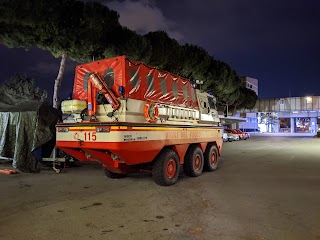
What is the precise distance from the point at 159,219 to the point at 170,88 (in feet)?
16.5

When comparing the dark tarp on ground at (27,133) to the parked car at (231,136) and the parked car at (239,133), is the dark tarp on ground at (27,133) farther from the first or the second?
the parked car at (239,133)

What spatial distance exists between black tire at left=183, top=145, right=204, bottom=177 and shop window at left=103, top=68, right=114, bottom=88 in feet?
11.8

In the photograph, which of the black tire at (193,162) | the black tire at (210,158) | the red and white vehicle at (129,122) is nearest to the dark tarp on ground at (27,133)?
the red and white vehicle at (129,122)

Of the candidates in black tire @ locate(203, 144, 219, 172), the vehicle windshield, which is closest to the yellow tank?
black tire @ locate(203, 144, 219, 172)

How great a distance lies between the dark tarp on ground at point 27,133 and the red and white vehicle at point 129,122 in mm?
2045

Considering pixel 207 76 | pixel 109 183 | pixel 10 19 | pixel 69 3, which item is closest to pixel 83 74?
pixel 109 183

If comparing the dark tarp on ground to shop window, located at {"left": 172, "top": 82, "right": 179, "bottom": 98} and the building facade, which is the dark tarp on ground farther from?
the building facade

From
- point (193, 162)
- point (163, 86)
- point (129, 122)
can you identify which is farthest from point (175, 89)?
point (129, 122)

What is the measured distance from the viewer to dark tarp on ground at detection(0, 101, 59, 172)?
447 inches

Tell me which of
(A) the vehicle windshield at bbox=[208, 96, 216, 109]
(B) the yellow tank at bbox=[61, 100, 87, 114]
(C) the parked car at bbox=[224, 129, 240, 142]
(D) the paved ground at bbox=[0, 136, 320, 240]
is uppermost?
(A) the vehicle windshield at bbox=[208, 96, 216, 109]

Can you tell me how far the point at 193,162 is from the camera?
1030 cm

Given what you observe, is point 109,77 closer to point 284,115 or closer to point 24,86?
point 24,86

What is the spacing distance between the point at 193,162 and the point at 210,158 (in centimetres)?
153

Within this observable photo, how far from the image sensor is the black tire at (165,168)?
8703 millimetres
